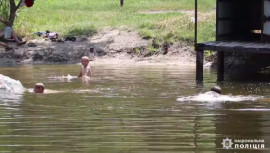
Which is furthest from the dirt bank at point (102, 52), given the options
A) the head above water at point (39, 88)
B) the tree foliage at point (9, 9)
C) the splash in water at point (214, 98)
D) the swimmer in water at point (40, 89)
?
the splash in water at point (214, 98)

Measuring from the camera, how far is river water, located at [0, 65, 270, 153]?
10336mm

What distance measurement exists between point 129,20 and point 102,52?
3866 mm

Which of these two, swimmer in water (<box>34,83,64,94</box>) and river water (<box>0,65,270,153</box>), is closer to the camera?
river water (<box>0,65,270,153</box>)

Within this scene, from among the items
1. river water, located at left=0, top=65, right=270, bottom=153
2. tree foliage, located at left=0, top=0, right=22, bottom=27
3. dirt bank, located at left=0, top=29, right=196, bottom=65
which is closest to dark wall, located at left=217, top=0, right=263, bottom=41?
river water, located at left=0, top=65, right=270, bottom=153

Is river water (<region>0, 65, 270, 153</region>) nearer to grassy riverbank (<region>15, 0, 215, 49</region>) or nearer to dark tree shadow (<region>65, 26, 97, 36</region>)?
grassy riverbank (<region>15, 0, 215, 49</region>)

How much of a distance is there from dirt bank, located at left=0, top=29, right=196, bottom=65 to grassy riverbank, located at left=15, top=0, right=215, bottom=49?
62 cm

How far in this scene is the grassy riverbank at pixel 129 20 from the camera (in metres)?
26.9

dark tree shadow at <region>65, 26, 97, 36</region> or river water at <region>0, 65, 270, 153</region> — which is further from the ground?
dark tree shadow at <region>65, 26, 97, 36</region>

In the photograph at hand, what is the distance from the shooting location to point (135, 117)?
12.8 metres

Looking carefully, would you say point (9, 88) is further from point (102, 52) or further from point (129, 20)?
point (129, 20)

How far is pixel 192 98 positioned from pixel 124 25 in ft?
44.4

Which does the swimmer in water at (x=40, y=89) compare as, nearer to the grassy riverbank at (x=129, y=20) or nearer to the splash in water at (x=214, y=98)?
the splash in water at (x=214, y=98)

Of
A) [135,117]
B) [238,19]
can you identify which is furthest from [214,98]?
[238,19]

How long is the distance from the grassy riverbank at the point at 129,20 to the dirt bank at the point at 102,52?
0.62 m
